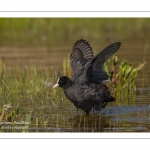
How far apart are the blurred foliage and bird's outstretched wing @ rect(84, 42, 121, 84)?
949 cm

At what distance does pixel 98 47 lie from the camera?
16.6m

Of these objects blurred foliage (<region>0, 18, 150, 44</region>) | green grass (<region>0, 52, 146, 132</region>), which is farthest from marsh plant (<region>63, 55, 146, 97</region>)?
blurred foliage (<region>0, 18, 150, 44</region>)

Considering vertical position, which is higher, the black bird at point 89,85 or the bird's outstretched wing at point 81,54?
the bird's outstretched wing at point 81,54

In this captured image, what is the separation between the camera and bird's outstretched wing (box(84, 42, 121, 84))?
890cm

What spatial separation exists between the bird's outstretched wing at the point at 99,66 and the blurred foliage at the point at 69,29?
949 centimetres

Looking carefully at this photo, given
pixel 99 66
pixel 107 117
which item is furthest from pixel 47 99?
pixel 107 117

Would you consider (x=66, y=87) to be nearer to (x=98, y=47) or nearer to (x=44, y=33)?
(x=98, y=47)

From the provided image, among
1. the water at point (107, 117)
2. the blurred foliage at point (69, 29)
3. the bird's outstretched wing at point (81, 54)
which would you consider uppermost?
the blurred foliage at point (69, 29)

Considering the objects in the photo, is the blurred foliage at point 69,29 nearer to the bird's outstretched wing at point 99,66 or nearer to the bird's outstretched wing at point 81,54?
the bird's outstretched wing at point 81,54

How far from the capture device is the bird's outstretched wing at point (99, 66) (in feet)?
29.2

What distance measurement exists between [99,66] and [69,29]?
40.4 feet

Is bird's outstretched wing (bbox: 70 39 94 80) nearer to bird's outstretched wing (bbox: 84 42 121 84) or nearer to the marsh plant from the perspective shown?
bird's outstretched wing (bbox: 84 42 121 84)

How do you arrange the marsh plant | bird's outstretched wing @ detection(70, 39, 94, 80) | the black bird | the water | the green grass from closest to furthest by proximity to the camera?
the water, the green grass, the black bird, bird's outstretched wing @ detection(70, 39, 94, 80), the marsh plant

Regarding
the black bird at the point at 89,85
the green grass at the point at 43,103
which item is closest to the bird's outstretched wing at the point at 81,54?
the black bird at the point at 89,85
